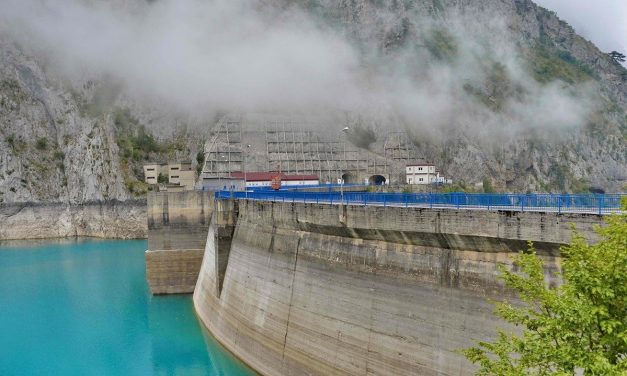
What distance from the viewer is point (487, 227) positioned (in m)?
17.5

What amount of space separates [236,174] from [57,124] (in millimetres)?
60111

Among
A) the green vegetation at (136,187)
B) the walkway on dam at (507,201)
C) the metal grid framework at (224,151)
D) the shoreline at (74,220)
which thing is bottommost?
the shoreline at (74,220)

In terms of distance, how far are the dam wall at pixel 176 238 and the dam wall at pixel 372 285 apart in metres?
15.0

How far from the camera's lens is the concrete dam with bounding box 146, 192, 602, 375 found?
1734 centimetres

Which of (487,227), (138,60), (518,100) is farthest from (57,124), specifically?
(487,227)

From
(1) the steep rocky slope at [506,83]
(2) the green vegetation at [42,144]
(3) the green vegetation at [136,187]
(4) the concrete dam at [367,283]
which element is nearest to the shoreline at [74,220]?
(3) the green vegetation at [136,187]

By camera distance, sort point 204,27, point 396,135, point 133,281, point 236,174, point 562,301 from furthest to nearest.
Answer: point 204,27 < point 396,135 < point 236,174 < point 133,281 < point 562,301

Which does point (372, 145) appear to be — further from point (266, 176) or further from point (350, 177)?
point (266, 176)

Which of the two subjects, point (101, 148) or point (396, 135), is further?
point (101, 148)

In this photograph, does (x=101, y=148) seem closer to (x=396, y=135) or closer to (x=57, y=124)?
(x=57, y=124)

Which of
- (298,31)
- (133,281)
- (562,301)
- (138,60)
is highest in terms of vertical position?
(298,31)

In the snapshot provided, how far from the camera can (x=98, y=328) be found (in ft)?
127

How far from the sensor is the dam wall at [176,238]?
47156mm

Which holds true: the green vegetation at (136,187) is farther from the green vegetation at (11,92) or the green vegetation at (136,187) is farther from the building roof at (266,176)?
the green vegetation at (11,92)
